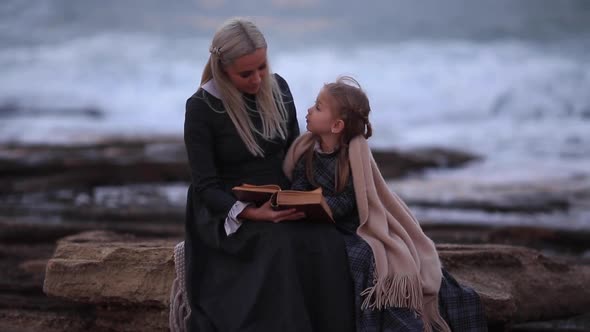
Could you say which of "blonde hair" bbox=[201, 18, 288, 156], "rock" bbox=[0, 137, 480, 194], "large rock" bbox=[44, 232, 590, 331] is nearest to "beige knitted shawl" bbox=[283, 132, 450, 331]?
"blonde hair" bbox=[201, 18, 288, 156]

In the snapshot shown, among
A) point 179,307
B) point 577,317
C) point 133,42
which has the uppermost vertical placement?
point 133,42

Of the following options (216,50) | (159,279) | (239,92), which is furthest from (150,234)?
(216,50)

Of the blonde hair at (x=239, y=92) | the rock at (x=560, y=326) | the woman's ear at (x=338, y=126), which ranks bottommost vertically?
the rock at (x=560, y=326)

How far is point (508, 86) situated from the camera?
891 inches

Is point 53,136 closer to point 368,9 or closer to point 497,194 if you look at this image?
point 497,194

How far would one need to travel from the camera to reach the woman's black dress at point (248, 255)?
12.3ft

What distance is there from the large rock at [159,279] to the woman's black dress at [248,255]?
A: 2.25 ft

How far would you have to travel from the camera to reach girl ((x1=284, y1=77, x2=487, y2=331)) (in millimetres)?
3781

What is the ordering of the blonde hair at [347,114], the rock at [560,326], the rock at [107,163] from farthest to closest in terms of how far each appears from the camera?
the rock at [107,163]
the rock at [560,326]
the blonde hair at [347,114]

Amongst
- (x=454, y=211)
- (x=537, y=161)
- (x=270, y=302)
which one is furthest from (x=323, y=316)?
(x=537, y=161)

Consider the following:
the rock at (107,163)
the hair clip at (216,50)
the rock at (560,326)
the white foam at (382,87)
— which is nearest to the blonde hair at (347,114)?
the hair clip at (216,50)

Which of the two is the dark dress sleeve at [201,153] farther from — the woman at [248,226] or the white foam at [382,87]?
the white foam at [382,87]

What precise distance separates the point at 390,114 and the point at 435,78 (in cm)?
240

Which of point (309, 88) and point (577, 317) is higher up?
point (309, 88)
